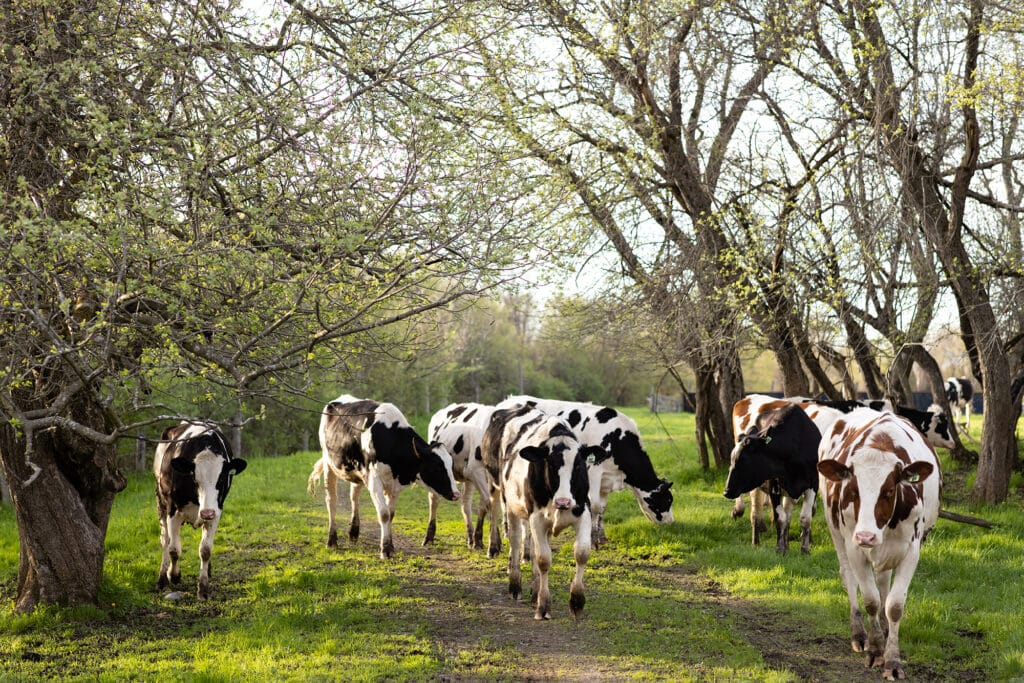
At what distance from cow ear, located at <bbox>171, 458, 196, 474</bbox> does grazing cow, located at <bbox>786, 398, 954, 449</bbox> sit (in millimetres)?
8745

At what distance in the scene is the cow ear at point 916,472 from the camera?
24.7 ft

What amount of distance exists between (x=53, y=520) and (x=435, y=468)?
498 cm

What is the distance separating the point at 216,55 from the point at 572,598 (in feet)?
21.0

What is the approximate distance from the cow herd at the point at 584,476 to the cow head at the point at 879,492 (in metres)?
0.01

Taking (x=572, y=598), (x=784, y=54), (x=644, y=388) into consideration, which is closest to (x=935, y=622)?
(x=572, y=598)

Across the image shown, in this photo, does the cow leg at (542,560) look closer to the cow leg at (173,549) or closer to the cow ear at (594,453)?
the cow ear at (594,453)

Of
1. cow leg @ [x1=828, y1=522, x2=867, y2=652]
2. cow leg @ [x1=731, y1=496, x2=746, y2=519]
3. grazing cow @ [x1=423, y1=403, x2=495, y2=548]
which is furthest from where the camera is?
cow leg @ [x1=731, y1=496, x2=746, y2=519]

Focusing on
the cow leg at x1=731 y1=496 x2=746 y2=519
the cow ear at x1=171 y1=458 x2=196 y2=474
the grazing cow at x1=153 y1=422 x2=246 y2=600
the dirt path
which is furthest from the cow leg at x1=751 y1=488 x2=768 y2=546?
the cow ear at x1=171 y1=458 x2=196 y2=474

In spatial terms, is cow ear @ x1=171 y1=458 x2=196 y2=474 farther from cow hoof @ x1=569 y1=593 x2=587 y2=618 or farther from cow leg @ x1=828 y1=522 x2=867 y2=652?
cow leg @ x1=828 y1=522 x2=867 y2=652

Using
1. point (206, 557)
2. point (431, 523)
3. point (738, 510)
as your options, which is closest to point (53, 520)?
point (206, 557)

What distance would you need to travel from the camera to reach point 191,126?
830cm

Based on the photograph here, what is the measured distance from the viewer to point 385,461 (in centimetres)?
1328

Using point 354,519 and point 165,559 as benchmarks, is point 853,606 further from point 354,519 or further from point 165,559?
point 354,519

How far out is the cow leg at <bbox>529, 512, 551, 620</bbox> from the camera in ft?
31.2
